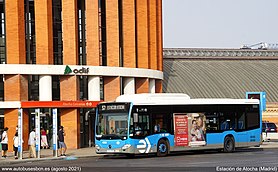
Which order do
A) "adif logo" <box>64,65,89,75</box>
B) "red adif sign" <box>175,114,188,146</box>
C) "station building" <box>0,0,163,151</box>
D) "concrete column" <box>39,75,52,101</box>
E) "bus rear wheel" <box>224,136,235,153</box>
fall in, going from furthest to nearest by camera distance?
1. "adif logo" <box>64,65,89,75</box>
2. "concrete column" <box>39,75,52,101</box>
3. "station building" <box>0,0,163,151</box>
4. "bus rear wheel" <box>224,136,235,153</box>
5. "red adif sign" <box>175,114,188,146</box>

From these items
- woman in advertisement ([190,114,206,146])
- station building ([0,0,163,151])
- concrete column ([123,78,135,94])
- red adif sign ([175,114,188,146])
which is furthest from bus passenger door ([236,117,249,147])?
concrete column ([123,78,135,94])

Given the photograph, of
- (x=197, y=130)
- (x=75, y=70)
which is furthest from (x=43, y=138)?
(x=197, y=130)

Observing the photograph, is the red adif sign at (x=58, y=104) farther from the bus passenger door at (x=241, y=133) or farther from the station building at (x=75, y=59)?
the bus passenger door at (x=241, y=133)

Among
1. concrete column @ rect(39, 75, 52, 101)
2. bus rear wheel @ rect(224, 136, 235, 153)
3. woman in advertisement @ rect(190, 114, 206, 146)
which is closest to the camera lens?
woman in advertisement @ rect(190, 114, 206, 146)

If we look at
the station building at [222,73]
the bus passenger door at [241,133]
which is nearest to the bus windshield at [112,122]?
the bus passenger door at [241,133]

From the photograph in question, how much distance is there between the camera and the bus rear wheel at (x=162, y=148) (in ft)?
122

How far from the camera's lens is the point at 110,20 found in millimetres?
50000

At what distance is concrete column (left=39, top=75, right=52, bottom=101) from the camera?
4691 centimetres

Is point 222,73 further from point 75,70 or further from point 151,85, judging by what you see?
point 75,70

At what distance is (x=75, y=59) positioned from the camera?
1886 inches

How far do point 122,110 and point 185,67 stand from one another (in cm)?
4863

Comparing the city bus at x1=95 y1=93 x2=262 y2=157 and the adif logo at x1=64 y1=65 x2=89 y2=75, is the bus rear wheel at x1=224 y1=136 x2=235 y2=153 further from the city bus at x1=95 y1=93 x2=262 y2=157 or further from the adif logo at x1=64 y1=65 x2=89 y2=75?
the adif logo at x1=64 y1=65 x2=89 y2=75

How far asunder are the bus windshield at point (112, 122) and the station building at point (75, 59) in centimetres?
879

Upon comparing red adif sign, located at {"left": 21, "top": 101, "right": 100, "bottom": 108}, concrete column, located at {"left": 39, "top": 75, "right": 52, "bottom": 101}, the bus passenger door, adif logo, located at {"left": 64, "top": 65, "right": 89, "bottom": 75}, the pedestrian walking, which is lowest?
the pedestrian walking
